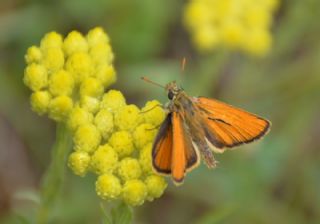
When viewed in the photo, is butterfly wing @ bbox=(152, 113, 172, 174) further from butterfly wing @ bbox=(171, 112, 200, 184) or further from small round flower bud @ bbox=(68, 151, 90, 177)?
small round flower bud @ bbox=(68, 151, 90, 177)

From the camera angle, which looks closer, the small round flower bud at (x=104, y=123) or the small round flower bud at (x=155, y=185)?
the small round flower bud at (x=155, y=185)

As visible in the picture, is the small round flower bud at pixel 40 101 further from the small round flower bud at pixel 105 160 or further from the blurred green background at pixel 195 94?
the blurred green background at pixel 195 94

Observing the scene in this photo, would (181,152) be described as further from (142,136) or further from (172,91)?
(172,91)

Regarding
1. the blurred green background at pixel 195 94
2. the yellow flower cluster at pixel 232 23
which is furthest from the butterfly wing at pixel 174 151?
the yellow flower cluster at pixel 232 23

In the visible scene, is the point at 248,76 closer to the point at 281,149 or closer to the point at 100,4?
the point at 281,149

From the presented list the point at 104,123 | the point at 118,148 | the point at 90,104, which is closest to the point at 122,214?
the point at 118,148

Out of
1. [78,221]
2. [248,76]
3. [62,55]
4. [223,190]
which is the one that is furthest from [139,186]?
[248,76]

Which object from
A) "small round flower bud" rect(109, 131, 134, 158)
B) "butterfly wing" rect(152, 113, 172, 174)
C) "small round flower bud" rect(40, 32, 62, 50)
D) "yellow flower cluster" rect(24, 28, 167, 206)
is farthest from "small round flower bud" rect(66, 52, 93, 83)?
"butterfly wing" rect(152, 113, 172, 174)
